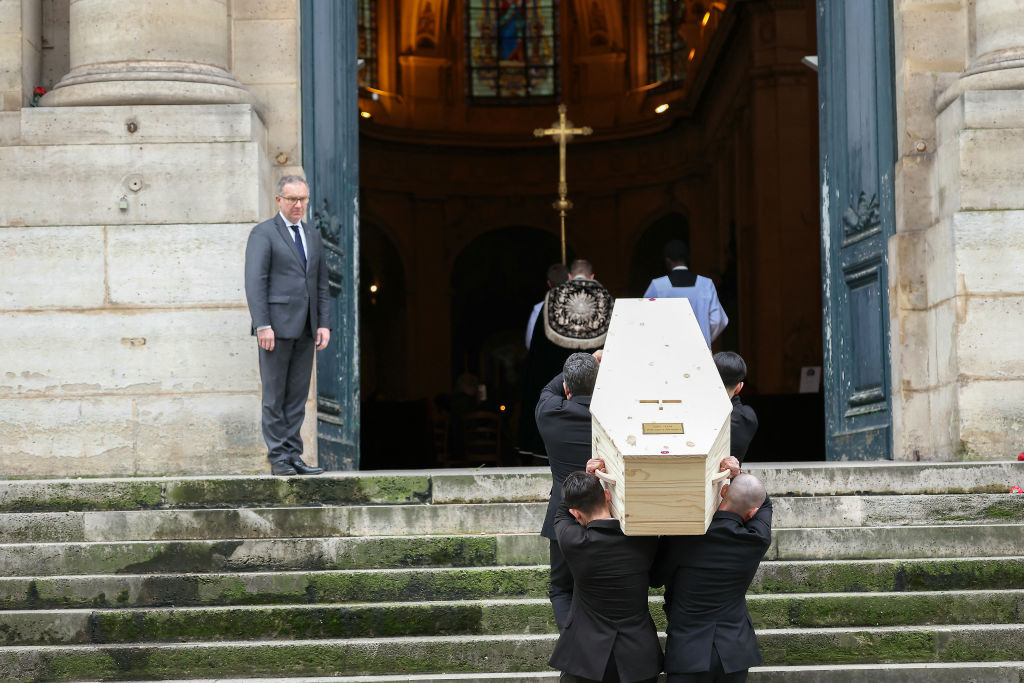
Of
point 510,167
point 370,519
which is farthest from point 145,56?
point 510,167

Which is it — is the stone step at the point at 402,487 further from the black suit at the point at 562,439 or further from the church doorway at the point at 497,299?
the church doorway at the point at 497,299

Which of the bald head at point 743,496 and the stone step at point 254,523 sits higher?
the bald head at point 743,496

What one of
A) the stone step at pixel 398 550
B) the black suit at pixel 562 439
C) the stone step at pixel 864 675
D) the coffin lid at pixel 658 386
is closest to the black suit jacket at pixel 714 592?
the coffin lid at pixel 658 386

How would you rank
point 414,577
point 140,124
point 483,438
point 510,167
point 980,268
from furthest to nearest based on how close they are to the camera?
point 510,167 → point 483,438 → point 140,124 → point 980,268 → point 414,577

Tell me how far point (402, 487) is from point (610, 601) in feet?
8.79

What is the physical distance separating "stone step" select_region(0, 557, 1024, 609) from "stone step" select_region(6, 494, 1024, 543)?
492 mm

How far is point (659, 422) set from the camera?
480 centimetres

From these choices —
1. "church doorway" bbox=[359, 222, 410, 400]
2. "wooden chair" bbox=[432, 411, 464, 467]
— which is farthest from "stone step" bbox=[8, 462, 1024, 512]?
"church doorway" bbox=[359, 222, 410, 400]

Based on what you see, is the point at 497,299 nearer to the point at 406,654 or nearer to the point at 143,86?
the point at 143,86

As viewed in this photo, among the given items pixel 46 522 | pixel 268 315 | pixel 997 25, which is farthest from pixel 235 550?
pixel 997 25

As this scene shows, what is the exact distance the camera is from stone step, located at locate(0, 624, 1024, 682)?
20.4 ft

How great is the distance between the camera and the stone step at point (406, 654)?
622 cm

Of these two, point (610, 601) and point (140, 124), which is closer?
point (610, 601)

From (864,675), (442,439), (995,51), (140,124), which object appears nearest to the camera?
(864,675)
